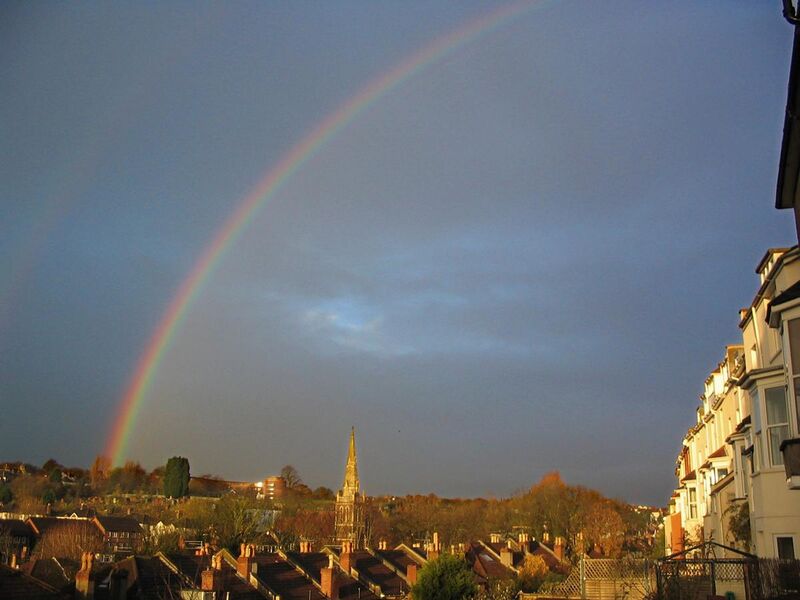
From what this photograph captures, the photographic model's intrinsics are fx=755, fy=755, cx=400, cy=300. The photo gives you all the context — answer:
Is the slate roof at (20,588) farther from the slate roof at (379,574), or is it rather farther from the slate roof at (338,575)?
the slate roof at (379,574)

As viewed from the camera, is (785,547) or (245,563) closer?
(785,547)

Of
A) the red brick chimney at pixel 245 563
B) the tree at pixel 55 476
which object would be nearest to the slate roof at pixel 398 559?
the red brick chimney at pixel 245 563

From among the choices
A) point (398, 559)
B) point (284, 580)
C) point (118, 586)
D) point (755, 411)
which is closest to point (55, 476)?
point (398, 559)

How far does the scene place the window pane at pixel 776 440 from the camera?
1878cm

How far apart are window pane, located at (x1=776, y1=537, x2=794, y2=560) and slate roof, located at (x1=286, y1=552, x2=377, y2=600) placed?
28537mm

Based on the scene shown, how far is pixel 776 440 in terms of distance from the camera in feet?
62.2

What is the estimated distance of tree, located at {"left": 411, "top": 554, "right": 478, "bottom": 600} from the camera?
3098cm

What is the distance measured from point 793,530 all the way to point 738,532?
251 inches

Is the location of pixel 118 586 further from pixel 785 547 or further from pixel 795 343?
pixel 795 343

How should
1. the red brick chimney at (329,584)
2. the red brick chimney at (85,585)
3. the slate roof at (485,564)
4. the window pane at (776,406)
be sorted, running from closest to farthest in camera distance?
the window pane at (776,406) < the red brick chimney at (85,585) < the red brick chimney at (329,584) < the slate roof at (485,564)

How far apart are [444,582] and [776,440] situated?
54.3 feet

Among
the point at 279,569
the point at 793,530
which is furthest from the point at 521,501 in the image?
the point at 793,530

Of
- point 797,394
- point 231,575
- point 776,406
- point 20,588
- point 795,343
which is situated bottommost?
point 231,575

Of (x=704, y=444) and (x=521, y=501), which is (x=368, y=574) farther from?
(x=521, y=501)
